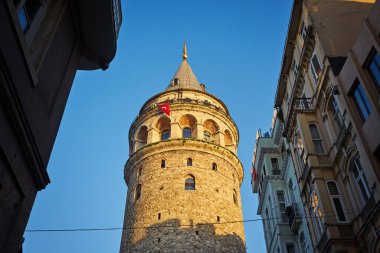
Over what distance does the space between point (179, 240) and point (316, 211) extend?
1327 cm

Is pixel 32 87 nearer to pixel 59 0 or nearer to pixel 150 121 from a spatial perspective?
pixel 59 0

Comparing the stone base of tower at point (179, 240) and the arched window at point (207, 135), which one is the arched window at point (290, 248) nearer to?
the stone base of tower at point (179, 240)

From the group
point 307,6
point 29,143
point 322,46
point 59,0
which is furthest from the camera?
point 307,6

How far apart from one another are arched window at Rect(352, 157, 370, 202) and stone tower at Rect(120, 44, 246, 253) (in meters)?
15.2

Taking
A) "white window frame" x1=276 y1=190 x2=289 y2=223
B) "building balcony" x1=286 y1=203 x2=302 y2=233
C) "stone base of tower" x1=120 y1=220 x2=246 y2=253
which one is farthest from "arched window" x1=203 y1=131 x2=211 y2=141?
"building balcony" x1=286 y1=203 x2=302 y2=233

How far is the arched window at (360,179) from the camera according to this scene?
12359 millimetres

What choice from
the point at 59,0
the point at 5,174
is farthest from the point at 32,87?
the point at 59,0

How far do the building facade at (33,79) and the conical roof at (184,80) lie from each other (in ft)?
91.0

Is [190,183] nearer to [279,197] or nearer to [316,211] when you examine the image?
[279,197]

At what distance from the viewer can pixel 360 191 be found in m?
12.7

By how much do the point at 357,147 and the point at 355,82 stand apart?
213 centimetres

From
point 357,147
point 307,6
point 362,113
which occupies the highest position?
point 307,6

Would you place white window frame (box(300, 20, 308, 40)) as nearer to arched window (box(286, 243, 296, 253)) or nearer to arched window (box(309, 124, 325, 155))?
arched window (box(309, 124, 325, 155))

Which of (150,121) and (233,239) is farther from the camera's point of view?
(150,121)
